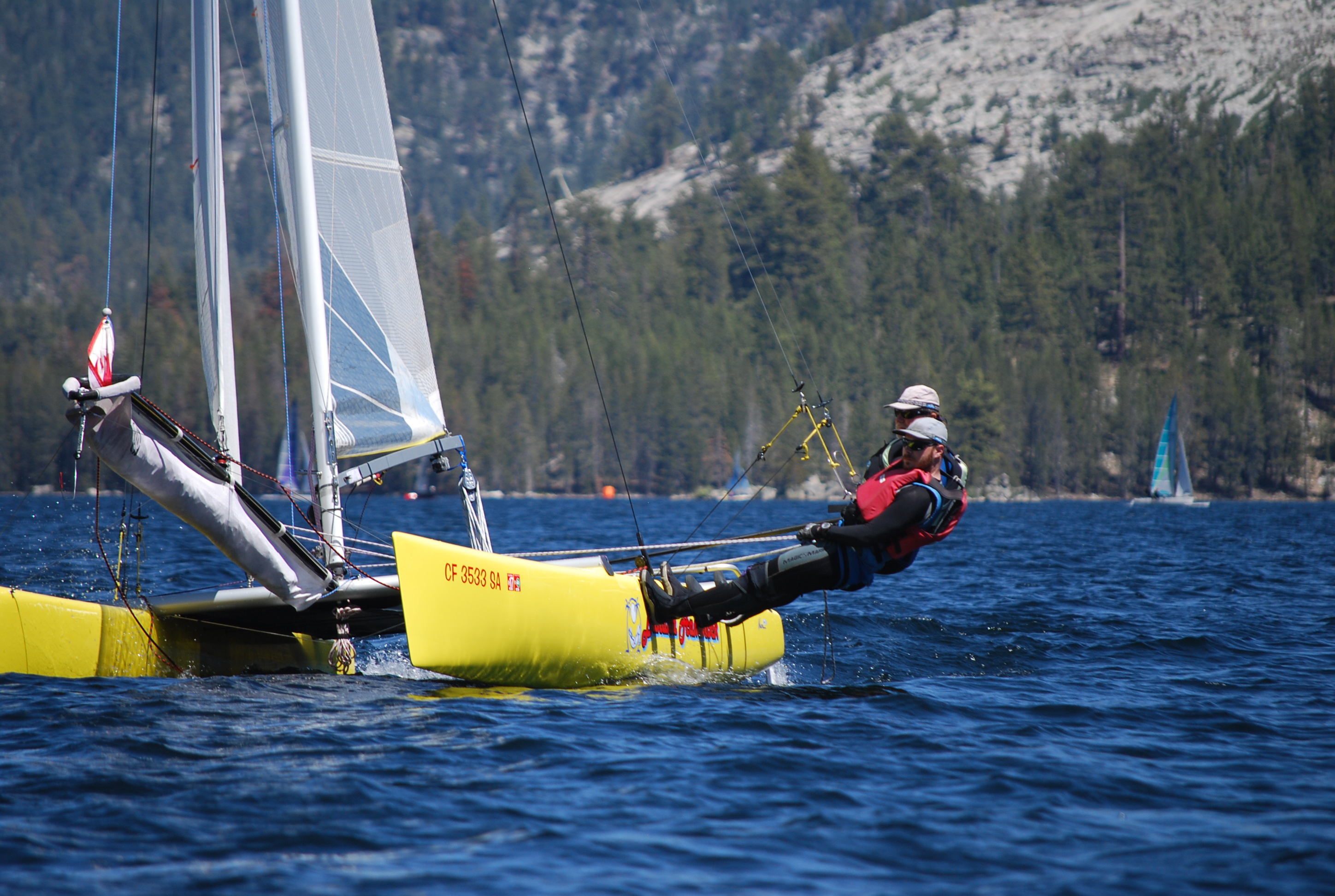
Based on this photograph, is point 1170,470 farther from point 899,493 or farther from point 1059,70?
point 1059,70

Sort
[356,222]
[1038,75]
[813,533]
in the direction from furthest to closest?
[1038,75], [356,222], [813,533]

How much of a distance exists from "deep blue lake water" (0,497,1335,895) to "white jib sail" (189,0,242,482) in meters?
1.92

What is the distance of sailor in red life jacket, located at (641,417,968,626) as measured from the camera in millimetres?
6871

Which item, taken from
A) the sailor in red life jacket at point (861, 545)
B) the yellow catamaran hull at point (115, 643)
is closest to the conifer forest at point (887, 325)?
the yellow catamaran hull at point (115, 643)

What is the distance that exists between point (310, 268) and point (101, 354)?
2289 millimetres

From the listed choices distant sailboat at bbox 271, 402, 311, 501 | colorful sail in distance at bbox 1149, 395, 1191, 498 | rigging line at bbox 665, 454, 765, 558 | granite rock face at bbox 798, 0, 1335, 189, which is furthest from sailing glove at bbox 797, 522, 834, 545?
granite rock face at bbox 798, 0, 1335, 189

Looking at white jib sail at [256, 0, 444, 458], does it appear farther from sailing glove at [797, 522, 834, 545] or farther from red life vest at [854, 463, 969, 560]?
red life vest at [854, 463, 969, 560]

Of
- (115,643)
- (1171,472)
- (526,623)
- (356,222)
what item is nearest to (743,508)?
(356,222)

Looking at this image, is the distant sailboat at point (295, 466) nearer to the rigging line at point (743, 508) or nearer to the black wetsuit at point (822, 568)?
the rigging line at point (743, 508)

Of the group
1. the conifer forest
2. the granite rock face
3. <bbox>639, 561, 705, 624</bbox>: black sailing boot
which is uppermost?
the granite rock face

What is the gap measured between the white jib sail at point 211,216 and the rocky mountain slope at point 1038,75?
321 feet

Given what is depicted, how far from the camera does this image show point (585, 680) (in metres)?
7.18

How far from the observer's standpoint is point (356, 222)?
8.02 metres

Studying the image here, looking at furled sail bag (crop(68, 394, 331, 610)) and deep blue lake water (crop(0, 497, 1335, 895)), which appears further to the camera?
furled sail bag (crop(68, 394, 331, 610))
